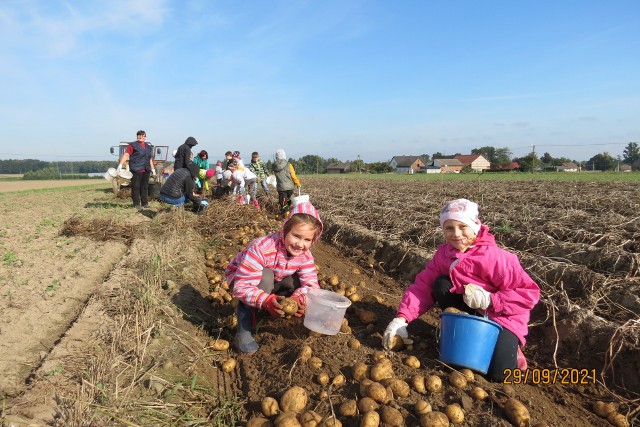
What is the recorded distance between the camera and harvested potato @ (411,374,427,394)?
2.13 meters

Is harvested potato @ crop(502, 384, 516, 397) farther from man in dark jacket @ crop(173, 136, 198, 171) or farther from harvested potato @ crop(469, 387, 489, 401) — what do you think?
man in dark jacket @ crop(173, 136, 198, 171)

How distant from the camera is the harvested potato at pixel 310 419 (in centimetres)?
191

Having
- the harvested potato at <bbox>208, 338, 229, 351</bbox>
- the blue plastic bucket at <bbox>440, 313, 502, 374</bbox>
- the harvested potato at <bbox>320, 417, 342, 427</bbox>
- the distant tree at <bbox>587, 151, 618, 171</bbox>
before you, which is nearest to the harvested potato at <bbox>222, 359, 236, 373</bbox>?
the harvested potato at <bbox>208, 338, 229, 351</bbox>

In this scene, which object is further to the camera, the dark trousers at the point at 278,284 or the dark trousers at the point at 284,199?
the dark trousers at the point at 284,199

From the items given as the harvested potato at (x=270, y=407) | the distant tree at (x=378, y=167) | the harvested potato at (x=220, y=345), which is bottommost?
the harvested potato at (x=220, y=345)

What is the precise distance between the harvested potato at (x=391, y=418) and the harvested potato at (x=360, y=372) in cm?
30

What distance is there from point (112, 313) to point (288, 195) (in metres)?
6.12

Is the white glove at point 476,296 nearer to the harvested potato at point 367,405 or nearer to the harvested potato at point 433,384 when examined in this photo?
the harvested potato at point 433,384

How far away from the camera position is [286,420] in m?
1.88

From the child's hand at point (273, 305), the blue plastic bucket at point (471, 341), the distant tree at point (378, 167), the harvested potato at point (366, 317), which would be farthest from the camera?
the distant tree at point (378, 167)

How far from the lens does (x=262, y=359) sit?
270 centimetres

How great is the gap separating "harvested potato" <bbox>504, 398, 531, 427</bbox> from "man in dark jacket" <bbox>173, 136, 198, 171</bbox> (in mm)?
7881

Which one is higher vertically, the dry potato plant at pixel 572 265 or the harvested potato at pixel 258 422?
the dry potato plant at pixel 572 265
